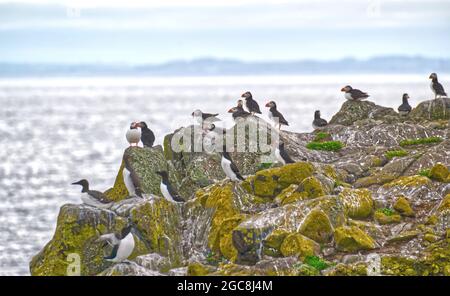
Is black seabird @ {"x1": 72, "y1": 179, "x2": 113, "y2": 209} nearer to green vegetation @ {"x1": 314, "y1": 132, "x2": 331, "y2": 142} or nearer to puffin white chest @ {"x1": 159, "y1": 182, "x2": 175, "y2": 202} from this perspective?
puffin white chest @ {"x1": 159, "y1": 182, "x2": 175, "y2": 202}

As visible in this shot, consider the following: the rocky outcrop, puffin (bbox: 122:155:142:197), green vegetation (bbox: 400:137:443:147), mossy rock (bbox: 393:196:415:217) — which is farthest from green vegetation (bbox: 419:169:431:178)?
puffin (bbox: 122:155:142:197)

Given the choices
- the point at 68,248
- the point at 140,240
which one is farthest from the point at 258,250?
the point at 68,248

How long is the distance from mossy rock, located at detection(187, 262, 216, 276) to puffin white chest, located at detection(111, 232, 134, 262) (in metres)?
1.66

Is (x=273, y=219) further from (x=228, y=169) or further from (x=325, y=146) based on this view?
(x=325, y=146)

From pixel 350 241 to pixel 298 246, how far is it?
1.39 meters

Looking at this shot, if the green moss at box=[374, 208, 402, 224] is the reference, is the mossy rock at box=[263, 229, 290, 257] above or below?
below

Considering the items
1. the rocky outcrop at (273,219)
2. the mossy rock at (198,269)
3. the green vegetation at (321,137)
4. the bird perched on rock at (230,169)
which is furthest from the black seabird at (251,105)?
the mossy rock at (198,269)

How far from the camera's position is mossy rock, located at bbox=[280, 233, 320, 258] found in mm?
22750

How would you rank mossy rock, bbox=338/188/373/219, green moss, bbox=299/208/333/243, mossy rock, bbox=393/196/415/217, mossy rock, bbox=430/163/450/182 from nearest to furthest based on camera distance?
1. green moss, bbox=299/208/333/243
2. mossy rock, bbox=338/188/373/219
3. mossy rock, bbox=393/196/415/217
4. mossy rock, bbox=430/163/450/182

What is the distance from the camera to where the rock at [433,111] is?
35.7m

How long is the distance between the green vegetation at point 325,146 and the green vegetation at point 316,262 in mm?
9318

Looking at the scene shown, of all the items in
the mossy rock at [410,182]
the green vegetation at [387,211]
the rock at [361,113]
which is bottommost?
the green vegetation at [387,211]

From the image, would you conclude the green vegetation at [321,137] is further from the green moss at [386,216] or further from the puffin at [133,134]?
the green moss at [386,216]
